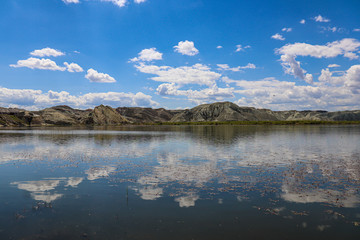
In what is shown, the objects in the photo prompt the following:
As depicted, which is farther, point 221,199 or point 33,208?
point 221,199

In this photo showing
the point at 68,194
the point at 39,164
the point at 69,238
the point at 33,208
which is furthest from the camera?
the point at 39,164

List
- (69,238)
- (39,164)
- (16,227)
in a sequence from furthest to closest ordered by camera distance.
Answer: (39,164)
(16,227)
(69,238)

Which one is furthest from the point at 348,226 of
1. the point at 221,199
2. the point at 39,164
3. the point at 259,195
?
the point at 39,164

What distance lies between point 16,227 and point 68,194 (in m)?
5.81

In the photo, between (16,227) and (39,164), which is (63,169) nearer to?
(39,164)

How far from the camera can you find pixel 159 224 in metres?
13.3

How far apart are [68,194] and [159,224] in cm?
910

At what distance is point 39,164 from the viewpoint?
1248 inches

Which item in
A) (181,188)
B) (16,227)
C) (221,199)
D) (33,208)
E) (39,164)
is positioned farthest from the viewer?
(39,164)

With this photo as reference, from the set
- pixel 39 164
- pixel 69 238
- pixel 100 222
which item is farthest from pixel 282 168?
pixel 39 164

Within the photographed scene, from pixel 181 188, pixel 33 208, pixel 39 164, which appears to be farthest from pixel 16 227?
pixel 39 164

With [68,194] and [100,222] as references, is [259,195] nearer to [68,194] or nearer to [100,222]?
[100,222]

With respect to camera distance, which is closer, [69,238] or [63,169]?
[69,238]

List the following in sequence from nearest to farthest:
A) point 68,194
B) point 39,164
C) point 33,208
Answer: point 33,208 → point 68,194 → point 39,164
